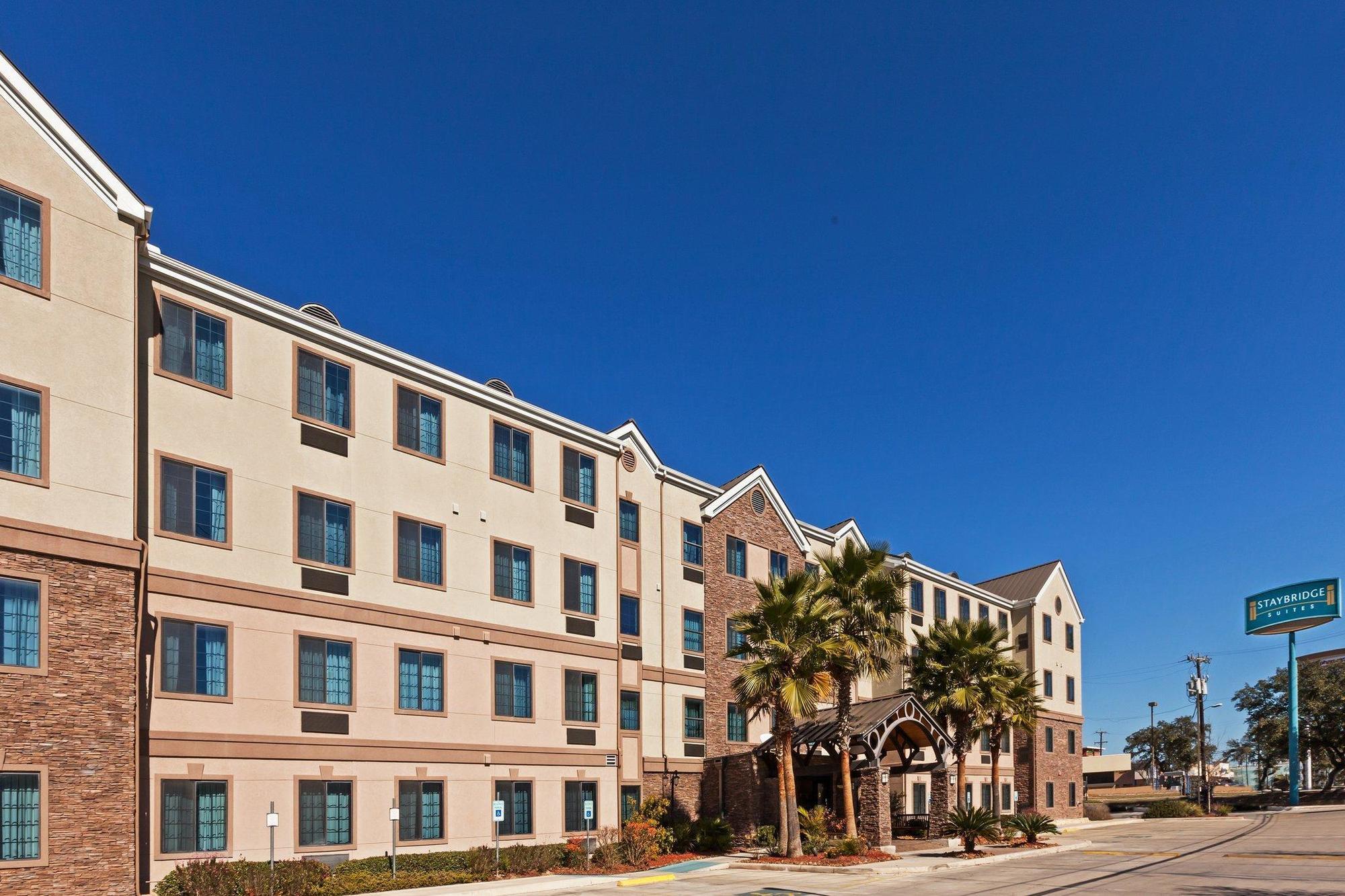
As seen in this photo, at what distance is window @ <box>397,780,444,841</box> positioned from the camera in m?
28.5

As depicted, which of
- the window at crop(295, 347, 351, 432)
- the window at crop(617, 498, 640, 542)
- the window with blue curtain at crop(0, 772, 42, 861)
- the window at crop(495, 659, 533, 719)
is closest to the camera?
the window with blue curtain at crop(0, 772, 42, 861)

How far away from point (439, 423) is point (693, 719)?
15.3 metres

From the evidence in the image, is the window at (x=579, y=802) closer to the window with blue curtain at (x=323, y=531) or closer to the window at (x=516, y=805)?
the window at (x=516, y=805)

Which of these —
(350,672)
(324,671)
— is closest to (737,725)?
(350,672)

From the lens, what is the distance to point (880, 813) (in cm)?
3612

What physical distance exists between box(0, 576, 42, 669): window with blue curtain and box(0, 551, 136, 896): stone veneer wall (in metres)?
0.19

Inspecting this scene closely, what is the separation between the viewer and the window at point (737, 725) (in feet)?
136

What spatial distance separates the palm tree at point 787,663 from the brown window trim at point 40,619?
19.4 metres

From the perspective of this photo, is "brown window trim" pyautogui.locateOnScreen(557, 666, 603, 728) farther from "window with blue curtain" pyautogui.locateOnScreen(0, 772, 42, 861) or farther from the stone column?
"window with blue curtain" pyautogui.locateOnScreen(0, 772, 42, 861)

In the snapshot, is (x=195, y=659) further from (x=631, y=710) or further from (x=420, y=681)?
(x=631, y=710)

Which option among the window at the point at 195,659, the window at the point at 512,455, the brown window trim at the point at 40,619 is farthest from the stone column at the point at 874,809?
the brown window trim at the point at 40,619

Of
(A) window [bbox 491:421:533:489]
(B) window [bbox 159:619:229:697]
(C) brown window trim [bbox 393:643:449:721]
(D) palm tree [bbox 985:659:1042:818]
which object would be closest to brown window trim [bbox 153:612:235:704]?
(B) window [bbox 159:619:229:697]

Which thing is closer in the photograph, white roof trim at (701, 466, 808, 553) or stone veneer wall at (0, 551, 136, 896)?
stone veneer wall at (0, 551, 136, 896)

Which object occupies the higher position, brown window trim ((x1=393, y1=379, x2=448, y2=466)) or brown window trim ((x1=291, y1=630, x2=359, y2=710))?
brown window trim ((x1=393, y1=379, x2=448, y2=466))
